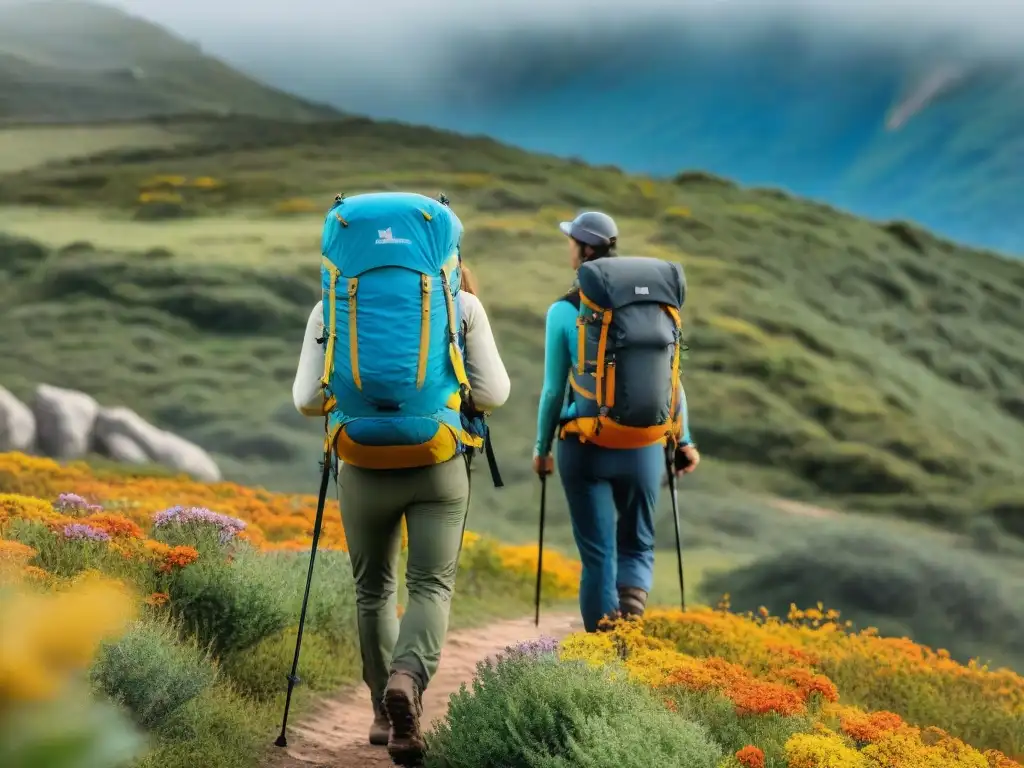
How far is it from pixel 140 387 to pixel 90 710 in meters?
26.2

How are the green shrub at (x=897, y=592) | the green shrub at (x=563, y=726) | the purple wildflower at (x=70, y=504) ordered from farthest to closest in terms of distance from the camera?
the green shrub at (x=897, y=592) → the purple wildflower at (x=70, y=504) → the green shrub at (x=563, y=726)

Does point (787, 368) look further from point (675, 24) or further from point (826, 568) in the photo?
point (675, 24)

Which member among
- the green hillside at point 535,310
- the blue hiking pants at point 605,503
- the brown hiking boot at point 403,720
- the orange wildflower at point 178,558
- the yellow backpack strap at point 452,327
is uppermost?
the green hillside at point 535,310

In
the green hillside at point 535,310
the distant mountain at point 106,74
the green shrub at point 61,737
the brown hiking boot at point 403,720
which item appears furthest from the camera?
the distant mountain at point 106,74

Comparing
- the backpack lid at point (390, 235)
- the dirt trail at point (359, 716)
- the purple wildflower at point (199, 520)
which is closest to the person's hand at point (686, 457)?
the dirt trail at point (359, 716)

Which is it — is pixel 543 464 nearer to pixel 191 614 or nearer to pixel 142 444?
pixel 191 614

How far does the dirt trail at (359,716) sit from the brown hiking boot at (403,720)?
651 mm

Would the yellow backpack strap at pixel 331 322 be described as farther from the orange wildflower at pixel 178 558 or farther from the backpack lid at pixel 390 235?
the orange wildflower at pixel 178 558

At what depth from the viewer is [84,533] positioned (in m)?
6.95

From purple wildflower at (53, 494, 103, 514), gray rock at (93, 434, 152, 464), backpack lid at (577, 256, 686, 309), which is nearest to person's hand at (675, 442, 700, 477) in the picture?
backpack lid at (577, 256, 686, 309)

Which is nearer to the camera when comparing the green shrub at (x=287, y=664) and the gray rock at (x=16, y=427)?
the green shrub at (x=287, y=664)

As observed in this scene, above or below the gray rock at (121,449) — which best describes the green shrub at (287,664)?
below

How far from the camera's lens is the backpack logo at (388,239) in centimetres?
508

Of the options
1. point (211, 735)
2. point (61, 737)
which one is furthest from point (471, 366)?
point (61, 737)
